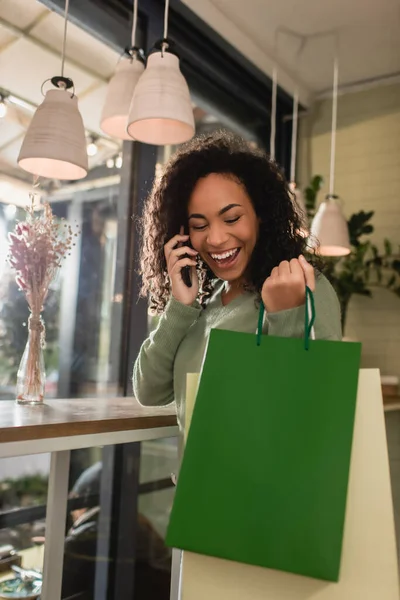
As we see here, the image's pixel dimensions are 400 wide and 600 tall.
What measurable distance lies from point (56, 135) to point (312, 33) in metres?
1.76

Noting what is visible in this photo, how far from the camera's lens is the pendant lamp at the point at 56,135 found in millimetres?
1280

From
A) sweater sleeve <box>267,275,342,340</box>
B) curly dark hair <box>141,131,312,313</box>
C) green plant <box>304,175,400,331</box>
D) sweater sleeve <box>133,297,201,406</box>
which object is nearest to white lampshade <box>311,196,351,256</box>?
green plant <box>304,175,400,331</box>

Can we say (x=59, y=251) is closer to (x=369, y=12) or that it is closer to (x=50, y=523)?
(x=50, y=523)

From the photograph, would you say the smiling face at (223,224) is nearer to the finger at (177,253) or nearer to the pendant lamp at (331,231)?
the finger at (177,253)

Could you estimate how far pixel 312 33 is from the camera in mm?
2570

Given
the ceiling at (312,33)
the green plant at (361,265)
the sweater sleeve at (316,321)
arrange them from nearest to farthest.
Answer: the sweater sleeve at (316,321)
the ceiling at (312,33)
the green plant at (361,265)

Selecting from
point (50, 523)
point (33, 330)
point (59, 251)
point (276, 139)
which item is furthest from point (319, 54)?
point (50, 523)

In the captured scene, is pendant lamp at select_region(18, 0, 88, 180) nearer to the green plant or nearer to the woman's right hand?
the woman's right hand

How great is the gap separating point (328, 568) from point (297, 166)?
2.90 meters

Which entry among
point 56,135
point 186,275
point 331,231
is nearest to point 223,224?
point 186,275

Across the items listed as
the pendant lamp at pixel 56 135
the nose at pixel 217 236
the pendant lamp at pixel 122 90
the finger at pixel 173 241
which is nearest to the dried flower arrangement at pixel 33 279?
the pendant lamp at pixel 56 135

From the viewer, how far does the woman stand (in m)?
1.12

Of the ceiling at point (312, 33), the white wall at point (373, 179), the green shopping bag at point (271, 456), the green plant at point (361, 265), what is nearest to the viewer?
the green shopping bag at point (271, 456)

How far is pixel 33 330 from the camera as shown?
145cm
